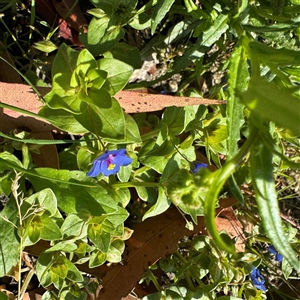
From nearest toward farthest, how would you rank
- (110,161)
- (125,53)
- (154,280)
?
(110,161) → (125,53) → (154,280)

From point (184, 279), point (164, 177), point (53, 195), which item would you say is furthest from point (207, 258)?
point (53, 195)

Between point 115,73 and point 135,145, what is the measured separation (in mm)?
421

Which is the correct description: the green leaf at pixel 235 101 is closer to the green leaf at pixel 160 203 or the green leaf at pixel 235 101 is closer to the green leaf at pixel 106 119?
the green leaf at pixel 106 119

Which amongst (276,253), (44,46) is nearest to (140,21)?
(44,46)

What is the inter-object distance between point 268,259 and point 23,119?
1.76 metres

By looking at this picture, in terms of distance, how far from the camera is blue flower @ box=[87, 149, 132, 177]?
2.00 metres

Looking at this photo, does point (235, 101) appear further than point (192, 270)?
No

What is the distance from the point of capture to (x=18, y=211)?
204 cm

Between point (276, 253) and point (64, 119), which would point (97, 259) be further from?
point (276, 253)

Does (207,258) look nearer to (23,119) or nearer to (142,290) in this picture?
(142,290)

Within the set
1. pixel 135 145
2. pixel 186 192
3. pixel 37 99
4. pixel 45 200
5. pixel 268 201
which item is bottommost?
pixel 45 200

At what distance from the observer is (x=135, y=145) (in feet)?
7.50

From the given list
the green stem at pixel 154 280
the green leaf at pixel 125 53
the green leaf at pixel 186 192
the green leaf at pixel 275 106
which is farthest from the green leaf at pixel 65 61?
the green stem at pixel 154 280

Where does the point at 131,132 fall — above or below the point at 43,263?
above
